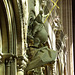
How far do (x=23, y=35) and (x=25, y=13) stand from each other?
77 cm

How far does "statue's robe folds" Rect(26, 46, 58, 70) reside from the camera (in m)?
12.3

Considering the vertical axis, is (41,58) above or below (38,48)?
below

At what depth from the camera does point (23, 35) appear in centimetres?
1213

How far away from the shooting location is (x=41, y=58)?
12273 millimetres

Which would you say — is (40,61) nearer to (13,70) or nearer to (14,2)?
(13,70)

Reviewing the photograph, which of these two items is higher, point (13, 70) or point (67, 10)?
point (67, 10)

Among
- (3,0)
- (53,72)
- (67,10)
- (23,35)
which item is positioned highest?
(67,10)

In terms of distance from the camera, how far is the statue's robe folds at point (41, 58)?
12273 mm

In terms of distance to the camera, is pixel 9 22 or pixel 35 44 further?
pixel 35 44

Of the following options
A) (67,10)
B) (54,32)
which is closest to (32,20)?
(54,32)

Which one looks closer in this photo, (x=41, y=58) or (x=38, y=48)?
(x=41, y=58)

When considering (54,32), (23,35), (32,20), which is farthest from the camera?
(54,32)

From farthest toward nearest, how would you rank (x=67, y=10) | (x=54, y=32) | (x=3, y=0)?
1. (x=67, y=10)
2. (x=54, y=32)
3. (x=3, y=0)

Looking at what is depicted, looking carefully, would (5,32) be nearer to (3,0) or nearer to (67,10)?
(3,0)
